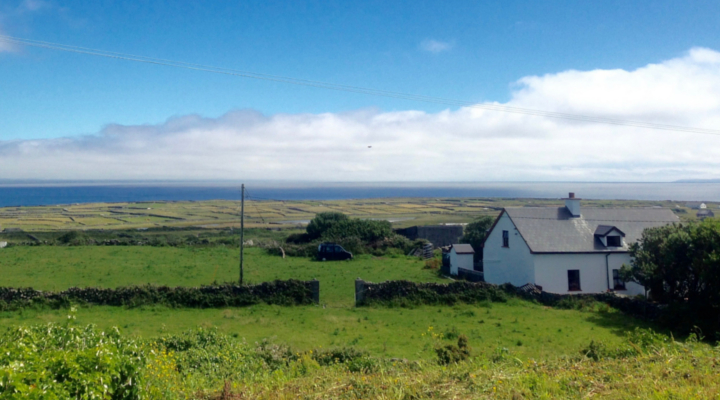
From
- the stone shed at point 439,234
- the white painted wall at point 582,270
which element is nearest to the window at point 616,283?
the white painted wall at point 582,270

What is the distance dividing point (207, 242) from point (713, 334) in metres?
40.7

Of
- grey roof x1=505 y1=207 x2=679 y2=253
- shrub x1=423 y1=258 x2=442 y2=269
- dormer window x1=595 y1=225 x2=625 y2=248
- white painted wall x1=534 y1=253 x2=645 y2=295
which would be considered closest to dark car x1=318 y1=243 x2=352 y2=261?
shrub x1=423 y1=258 x2=442 y2=269

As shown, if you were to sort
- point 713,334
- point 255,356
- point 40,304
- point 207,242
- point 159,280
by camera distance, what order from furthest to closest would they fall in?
1. point 207,242
2. point 159,280
3. point 40,304
4. point 713,334
5. point 255,356

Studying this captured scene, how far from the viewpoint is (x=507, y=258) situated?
25875 mm

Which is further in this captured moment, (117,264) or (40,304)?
(117,264)

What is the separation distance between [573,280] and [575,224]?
11.8 ft

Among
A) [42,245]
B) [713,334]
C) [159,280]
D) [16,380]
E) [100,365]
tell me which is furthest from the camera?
[42,245]

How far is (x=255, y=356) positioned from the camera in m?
11.2

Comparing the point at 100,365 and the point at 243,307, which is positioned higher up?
the point at 100,365

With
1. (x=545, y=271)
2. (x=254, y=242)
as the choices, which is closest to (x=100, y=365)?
(x=545, y=271)

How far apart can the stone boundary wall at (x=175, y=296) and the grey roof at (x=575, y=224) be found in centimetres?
1210

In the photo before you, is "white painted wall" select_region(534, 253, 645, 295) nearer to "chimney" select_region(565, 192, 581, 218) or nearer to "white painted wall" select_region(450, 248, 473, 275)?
"chimney" select_region(565, 192, 581, 218)

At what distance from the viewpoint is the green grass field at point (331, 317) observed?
48.4ft

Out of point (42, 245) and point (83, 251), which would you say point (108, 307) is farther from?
point (42, 245)
